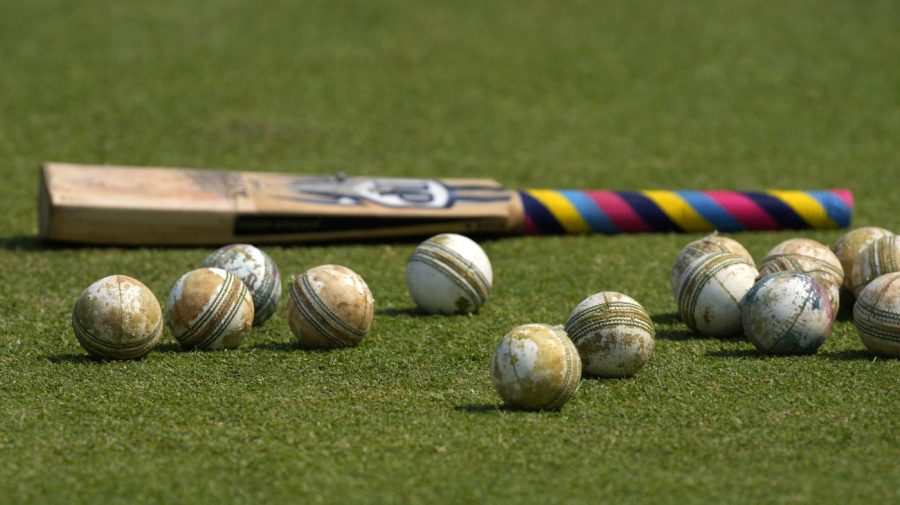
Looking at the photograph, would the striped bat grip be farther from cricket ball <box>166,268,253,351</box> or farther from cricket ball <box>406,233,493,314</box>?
cricket ball <box>166,268,253,351</box>

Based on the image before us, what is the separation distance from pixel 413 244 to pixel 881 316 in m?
3.70

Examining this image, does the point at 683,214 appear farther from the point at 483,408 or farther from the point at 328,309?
the point at 483,408

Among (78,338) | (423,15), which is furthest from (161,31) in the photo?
(78,338)

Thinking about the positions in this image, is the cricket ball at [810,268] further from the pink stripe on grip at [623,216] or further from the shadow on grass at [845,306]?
the pink stripe on grip at [623,216]

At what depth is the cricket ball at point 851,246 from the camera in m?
A: 6.71

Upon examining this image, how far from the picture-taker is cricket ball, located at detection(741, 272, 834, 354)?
5.75m

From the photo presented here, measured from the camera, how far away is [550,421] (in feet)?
16.1

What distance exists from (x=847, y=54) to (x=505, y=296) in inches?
316

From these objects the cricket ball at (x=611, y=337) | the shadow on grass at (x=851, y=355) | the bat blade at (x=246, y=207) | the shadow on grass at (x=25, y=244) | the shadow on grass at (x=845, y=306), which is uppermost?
the cricket ball at (x=611, y=337)

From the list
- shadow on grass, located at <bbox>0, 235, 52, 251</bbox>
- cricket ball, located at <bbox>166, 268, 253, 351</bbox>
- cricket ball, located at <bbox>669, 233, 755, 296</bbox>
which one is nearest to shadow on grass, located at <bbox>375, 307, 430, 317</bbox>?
cricket ball, located at <bbox>166, 268, 253, 351</bbox>

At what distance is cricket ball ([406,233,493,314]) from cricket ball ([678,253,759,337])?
1.10 m

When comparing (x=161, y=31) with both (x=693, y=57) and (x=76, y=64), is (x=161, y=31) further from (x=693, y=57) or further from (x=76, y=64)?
(x=693, y=57)

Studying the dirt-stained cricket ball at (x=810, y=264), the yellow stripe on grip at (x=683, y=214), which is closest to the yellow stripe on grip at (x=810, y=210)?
the yellow stripe on grip at (x=683, y=214)

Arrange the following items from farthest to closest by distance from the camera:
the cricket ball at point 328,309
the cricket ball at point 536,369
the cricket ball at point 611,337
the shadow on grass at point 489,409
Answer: the cricket ball at point 328,309
the cricket ball at point 611,337
the shadow on grass at point 489,409
the cricket ball at point 536,369
